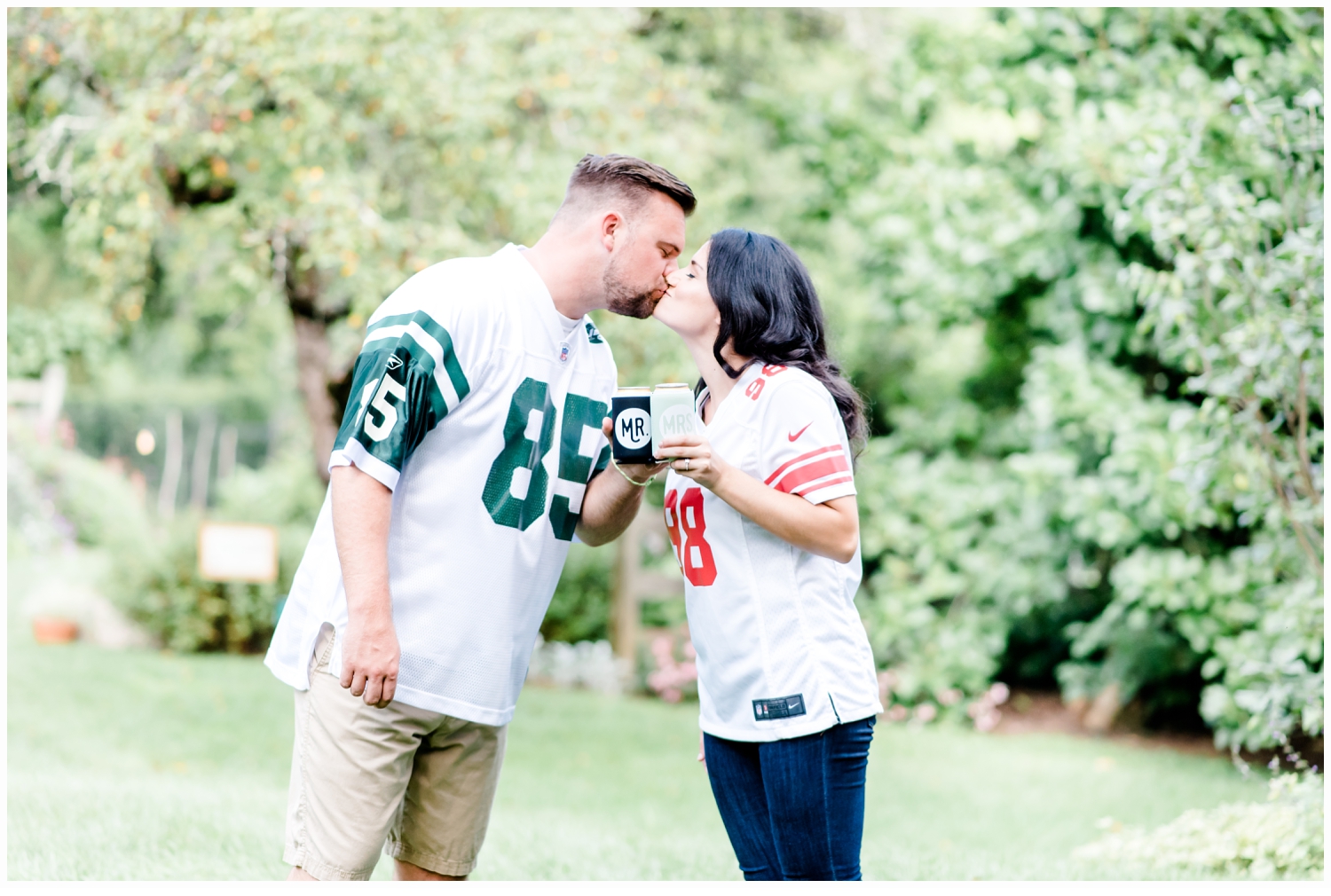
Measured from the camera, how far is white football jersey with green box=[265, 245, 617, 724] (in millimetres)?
2213

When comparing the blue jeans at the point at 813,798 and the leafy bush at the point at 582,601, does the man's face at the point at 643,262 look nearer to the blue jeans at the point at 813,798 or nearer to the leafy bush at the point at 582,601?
the blue jeans at the point at 813,798

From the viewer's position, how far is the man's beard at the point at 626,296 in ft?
8.02

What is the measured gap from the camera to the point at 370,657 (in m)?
A: 2.12

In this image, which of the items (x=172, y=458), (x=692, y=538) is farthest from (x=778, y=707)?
(x=172, y=458)

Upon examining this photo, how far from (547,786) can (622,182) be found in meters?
3.75

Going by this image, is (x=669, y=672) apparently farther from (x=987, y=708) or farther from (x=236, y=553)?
(x=236, y=553)

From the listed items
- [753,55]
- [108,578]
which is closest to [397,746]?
[108,578]

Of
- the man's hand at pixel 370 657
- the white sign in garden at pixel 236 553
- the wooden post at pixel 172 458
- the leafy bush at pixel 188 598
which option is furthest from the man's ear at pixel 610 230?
the wooden post at pixel 172 458

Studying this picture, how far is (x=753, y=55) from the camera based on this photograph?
9.74m

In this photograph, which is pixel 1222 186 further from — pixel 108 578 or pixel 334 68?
pixel 108 578

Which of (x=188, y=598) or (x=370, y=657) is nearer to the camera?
(x=370, y=657)

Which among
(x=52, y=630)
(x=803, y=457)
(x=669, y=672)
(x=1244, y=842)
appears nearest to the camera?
(x=803, y=457)

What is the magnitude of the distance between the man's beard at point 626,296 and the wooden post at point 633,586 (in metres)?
5.64

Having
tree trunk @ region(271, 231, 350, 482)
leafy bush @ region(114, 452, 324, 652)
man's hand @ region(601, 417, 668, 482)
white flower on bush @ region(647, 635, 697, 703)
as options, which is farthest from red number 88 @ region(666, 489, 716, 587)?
leafy bush @ region(114, 452, 324, 652)
